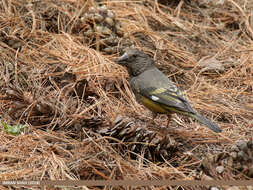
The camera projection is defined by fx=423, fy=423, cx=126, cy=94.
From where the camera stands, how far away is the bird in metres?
4.39

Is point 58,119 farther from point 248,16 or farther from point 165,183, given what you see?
point 248,16

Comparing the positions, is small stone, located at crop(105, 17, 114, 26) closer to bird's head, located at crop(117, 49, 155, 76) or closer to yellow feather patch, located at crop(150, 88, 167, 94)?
bird's head, located at crop(117, 49, 155, 76)

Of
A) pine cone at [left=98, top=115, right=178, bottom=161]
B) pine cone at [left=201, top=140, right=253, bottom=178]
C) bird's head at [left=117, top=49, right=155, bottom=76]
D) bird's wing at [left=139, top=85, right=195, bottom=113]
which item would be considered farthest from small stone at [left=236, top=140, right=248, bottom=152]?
bird's head at [left=117, top=49, right=155, bottom=76]

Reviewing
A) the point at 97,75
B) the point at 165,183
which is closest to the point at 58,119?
the point at 97,75

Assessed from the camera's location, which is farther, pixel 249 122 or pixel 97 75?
pixel 97 75

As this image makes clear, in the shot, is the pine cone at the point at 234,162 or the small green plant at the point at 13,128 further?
the small green plant at the point at 13,128

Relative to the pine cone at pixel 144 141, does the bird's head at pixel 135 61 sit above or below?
above

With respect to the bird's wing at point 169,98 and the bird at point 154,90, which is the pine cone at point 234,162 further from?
the bird's wing at point 169,98

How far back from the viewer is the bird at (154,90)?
4387 mm

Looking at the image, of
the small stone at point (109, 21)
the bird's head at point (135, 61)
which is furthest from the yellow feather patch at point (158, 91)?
the small stone at point (109, 21)

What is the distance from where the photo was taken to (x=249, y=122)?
4.79 meters

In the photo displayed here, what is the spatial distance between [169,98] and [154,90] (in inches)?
9.8

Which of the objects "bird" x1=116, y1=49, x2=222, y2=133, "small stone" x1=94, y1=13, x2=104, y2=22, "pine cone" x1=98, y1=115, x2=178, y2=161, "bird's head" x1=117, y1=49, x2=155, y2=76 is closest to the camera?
"pine cone" x1=98, y1=115, x2=178, y2=161

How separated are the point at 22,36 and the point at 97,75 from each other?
1280 mm
